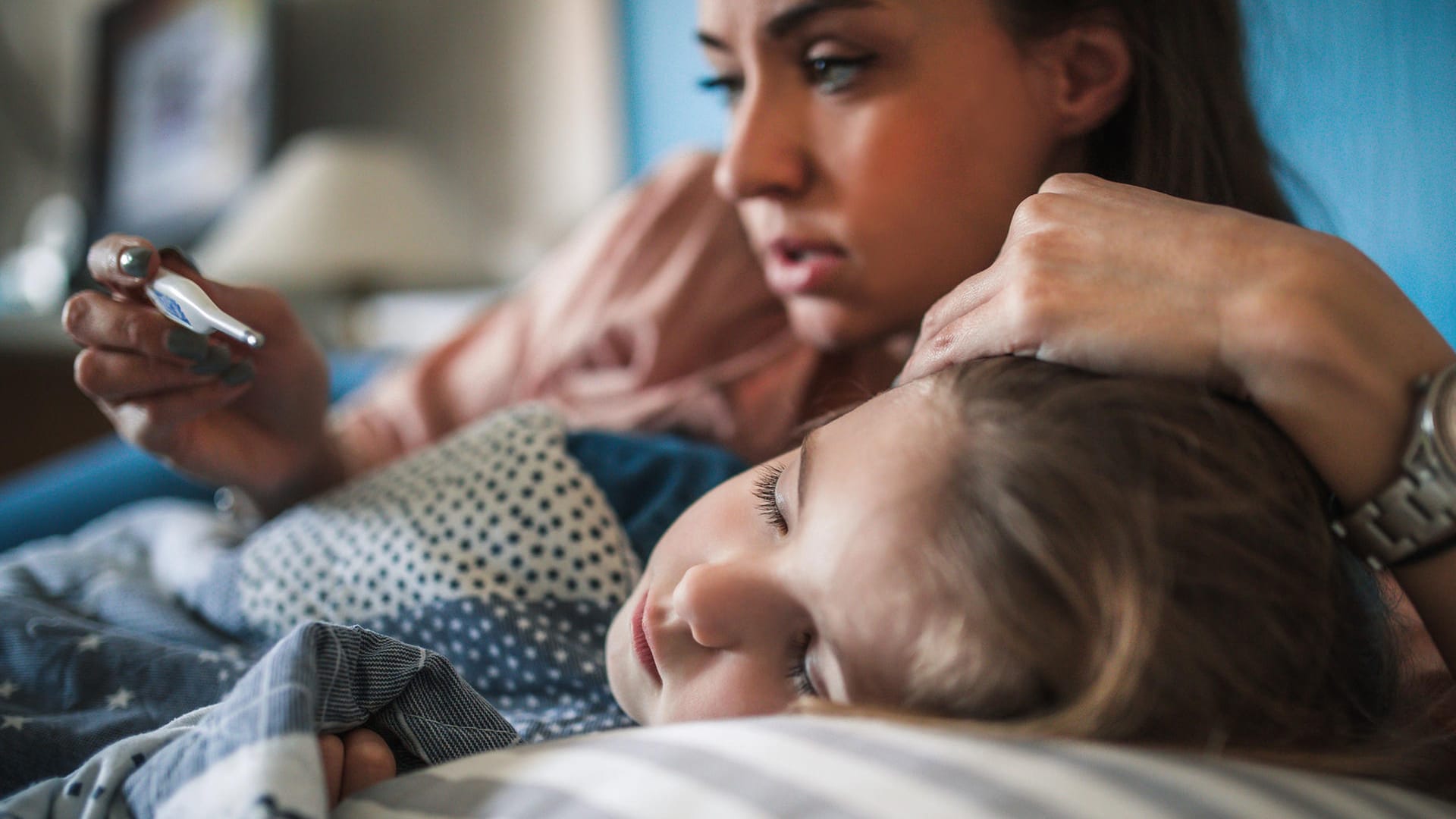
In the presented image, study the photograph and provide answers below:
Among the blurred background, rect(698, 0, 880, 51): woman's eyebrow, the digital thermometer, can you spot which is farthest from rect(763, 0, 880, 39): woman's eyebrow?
the blurred background

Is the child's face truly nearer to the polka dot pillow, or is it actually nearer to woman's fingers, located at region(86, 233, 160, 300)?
the polka dot pillow

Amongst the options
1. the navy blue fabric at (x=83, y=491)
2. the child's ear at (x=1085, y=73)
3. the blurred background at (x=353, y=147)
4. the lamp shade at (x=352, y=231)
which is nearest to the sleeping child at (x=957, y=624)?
the child's ear at (x=1085, y=73)

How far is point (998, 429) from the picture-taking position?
450 mm

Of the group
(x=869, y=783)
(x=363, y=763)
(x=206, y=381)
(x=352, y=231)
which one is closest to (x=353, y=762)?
(x=363, y=763)

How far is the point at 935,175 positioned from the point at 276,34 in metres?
2.17

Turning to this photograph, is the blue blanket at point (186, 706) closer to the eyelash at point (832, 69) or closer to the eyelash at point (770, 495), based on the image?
the eyelash at point (770, 495)

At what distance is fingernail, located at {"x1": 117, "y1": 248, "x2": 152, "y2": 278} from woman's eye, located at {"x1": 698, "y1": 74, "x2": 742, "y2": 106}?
44cm

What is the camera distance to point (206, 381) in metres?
0.73

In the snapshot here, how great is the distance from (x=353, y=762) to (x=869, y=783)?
26 centimetres

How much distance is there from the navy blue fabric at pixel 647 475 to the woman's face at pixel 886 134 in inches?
6.7

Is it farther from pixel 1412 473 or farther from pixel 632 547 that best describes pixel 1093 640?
pixel 632 547

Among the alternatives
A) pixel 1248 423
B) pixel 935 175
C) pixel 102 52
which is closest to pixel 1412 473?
pixel 1248 423

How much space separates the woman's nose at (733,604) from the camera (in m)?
0.48

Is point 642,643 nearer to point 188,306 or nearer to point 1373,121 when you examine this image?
point 188,306
